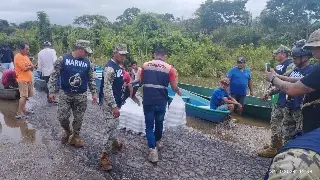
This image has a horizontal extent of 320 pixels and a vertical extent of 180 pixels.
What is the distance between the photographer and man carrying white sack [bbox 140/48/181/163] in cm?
511

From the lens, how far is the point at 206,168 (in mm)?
5059

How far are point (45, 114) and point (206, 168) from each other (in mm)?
4704

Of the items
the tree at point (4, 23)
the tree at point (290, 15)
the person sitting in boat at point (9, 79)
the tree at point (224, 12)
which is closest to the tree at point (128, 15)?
the tree at point (224, 12)

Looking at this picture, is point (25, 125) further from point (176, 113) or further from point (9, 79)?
point (176, 113)

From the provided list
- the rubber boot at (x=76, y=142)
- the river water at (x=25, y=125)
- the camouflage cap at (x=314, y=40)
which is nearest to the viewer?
the camouflage cap at (x=314, y=40)

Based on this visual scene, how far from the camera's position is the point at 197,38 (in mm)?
23922

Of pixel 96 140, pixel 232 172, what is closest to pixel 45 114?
pixel 96 140

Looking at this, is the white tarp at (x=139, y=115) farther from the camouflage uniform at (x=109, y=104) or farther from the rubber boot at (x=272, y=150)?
the rubber boot at (x=272, y=150)

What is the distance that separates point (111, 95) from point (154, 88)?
0.76m

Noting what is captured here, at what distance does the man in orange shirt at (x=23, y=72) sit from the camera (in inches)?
292

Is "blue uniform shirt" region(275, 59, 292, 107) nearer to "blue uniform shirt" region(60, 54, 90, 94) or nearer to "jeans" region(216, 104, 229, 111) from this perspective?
"jeans" region(216, 104, 229, 111)

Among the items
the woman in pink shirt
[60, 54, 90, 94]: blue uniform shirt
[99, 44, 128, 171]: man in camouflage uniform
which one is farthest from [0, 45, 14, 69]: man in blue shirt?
[99, 44, 128, 171]: man in camouflage uniform

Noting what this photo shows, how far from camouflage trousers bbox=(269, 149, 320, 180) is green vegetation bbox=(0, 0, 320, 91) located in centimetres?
1274

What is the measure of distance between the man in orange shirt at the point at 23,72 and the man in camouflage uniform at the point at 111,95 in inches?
133
